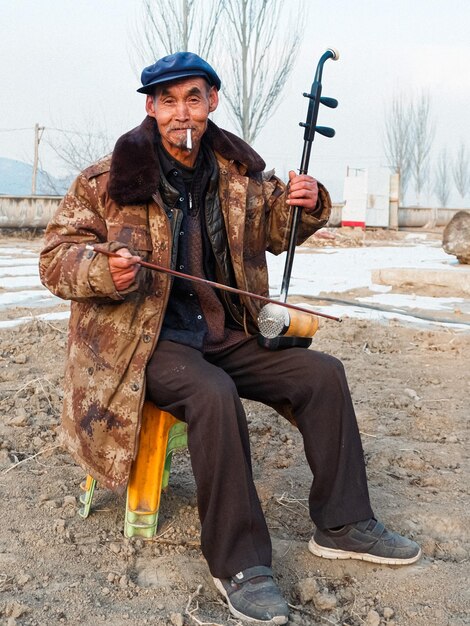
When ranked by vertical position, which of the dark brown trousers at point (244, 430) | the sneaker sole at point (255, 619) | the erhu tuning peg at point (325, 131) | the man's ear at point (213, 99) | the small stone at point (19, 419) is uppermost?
the man's ear at point (213, 99)

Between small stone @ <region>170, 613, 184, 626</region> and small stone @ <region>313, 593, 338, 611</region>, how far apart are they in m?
0.43

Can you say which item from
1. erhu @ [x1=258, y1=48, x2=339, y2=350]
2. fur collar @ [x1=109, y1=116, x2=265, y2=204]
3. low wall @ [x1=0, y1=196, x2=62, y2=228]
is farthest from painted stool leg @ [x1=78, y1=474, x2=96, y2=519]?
low wall @ [x1=0, y1=196, x2=62, y2=228]

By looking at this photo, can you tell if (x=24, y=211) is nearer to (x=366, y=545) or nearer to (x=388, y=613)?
(x=366, y=545)

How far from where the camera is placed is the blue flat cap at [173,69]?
263cm

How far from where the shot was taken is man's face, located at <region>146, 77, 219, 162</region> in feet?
8.77

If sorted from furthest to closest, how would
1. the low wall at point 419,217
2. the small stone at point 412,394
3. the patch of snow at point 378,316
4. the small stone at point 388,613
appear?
the low wall at point 419,217, the patch of snow at point 378,316, the small stone at point 412,394, the small stone at point 388,613

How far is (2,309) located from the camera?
22.3 feet

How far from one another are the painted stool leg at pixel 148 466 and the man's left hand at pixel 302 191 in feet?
2.93

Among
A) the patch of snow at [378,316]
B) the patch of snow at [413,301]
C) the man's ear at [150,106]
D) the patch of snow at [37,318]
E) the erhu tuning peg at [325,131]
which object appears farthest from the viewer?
the patch of snow at [413,301]

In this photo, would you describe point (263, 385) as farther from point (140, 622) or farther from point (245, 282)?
point (140, 622)

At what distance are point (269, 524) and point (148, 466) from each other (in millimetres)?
554

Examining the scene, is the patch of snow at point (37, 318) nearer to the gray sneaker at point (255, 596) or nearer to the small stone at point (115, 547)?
the small stone at point (115, 547)

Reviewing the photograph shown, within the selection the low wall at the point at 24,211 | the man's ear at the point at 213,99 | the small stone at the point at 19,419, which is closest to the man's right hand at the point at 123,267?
the man's ear at the point at 213,99

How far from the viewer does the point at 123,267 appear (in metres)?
2.34
